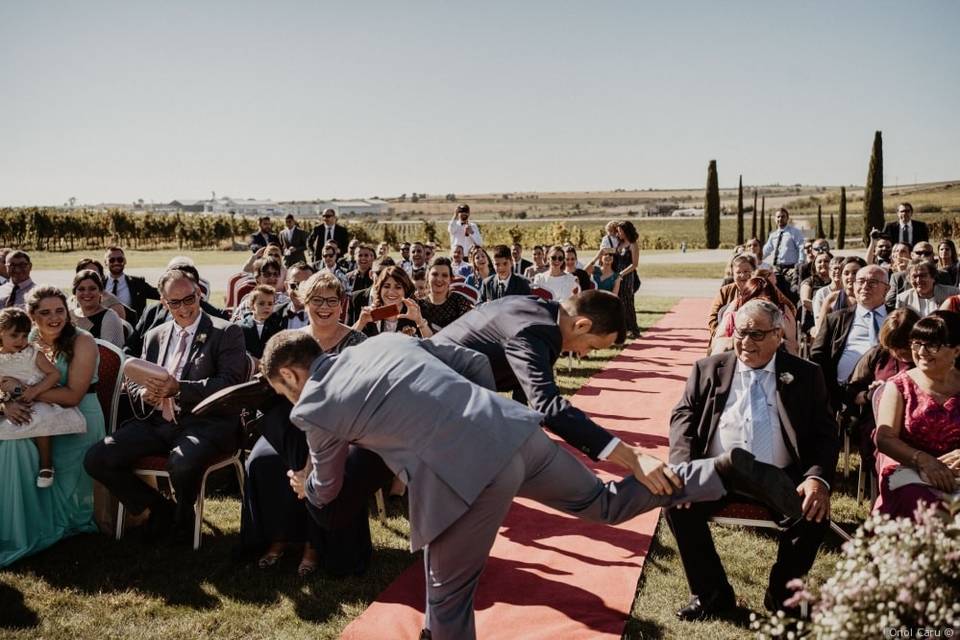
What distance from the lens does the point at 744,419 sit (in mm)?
4078

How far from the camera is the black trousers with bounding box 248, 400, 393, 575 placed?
14.0 ft

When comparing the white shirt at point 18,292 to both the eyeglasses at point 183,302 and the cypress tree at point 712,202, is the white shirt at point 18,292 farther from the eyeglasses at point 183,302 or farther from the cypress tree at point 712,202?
the cypress tree at point 712,202

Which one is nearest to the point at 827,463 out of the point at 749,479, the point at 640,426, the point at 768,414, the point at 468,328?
the point at 768,414

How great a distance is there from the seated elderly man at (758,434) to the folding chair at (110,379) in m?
3.88

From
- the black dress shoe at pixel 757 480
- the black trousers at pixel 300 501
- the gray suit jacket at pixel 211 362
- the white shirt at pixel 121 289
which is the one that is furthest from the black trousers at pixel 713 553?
the white shirt at pixel 121 289

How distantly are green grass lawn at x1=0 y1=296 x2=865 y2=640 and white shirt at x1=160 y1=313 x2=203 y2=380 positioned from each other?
1.19 metres

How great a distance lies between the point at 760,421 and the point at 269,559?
10.1ft

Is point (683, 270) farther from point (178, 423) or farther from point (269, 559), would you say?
point (269, 559)

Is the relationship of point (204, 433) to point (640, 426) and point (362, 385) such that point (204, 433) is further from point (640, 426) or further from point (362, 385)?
point (640, 426)

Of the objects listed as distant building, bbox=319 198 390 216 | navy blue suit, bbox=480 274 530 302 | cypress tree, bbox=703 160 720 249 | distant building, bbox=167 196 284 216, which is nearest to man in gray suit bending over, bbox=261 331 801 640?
navy blue suit, bbox=480 274 530 302

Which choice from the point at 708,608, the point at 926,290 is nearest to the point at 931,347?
the point at 708,608

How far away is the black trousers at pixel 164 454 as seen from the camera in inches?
186

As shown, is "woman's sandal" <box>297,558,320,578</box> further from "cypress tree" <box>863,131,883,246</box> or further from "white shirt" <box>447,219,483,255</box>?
"cypress tree" <box>863,131,883,246</box>

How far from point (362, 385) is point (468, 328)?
1000 mm
